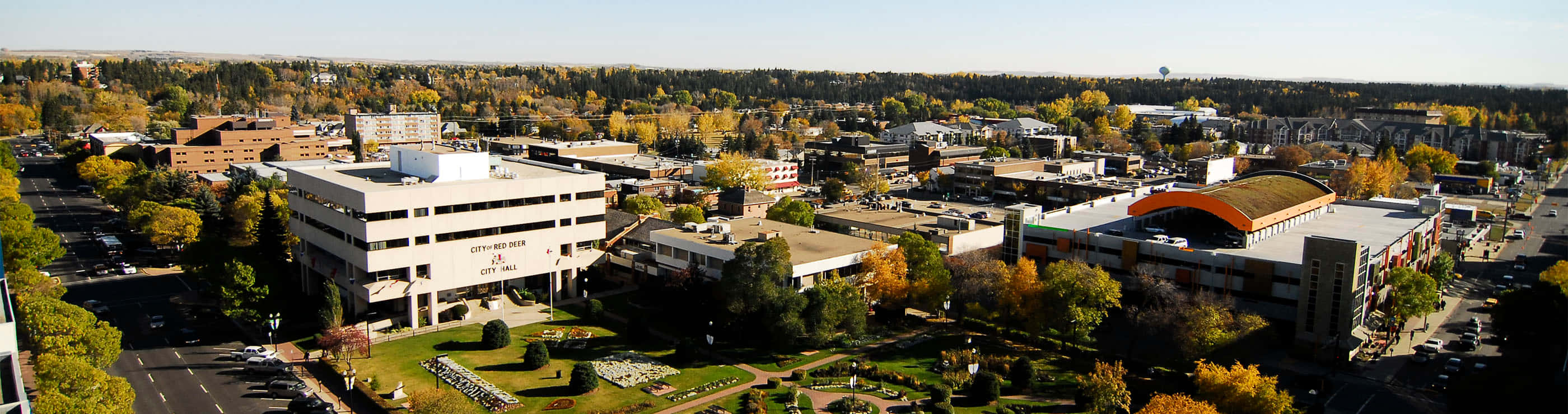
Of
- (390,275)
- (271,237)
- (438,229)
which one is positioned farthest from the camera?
(271,237)

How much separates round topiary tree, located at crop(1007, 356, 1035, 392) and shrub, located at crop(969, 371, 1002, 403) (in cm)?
120

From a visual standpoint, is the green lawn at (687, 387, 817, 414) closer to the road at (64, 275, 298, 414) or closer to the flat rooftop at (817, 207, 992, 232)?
the road at (64, 275, 298, 414)

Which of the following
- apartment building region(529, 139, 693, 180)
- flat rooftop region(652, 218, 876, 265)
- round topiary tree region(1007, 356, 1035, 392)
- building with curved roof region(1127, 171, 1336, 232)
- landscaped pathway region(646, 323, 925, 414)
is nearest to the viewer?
landscaped pathway region(646, 323, 925, 414)

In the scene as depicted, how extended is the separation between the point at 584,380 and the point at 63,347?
14.5 m

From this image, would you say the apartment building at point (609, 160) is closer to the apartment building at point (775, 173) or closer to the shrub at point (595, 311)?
the apartment building at point (775, 173)

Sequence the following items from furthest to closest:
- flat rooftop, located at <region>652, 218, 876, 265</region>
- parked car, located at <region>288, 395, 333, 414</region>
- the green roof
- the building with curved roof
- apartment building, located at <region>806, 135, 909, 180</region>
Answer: apartment building, located at <region>806, 135, 909, 180</region> → the green roof → flat rooftop, located at <region>652, 218, 876, 265</region> → the building with curved roof → parked car, located at <region>288, 395, 333, 414</region>

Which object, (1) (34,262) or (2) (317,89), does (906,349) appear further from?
(2) (317,89)

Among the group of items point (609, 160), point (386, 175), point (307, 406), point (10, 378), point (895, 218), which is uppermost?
point (386, 175)

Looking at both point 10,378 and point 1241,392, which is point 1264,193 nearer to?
point 1241,392

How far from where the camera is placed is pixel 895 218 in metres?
57.0

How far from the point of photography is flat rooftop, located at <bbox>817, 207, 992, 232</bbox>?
5156cm

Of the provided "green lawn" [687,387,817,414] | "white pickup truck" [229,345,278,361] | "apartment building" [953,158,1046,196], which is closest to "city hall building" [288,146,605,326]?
"white pickup truck" [229,345,278,361]

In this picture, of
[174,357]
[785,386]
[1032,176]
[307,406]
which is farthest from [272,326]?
[1032,176]

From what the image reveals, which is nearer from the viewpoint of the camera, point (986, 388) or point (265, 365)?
point (986, 388)
